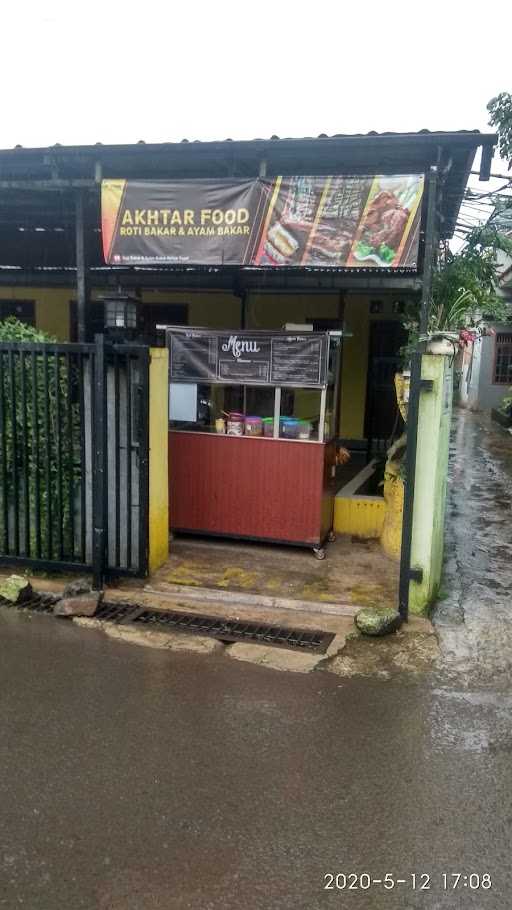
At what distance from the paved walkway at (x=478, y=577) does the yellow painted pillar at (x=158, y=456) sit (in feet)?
8.68

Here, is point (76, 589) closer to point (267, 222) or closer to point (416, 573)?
point (416, 573)

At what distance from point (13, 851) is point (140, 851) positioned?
538 millimetres

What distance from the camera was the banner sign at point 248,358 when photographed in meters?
6.82

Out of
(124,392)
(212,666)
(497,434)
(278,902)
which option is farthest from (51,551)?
(497,434)

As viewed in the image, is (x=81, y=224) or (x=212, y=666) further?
(x=81, y=224)

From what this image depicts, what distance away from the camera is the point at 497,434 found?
18703mm

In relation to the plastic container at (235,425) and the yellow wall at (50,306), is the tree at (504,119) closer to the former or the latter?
the plastic container at (235,425)

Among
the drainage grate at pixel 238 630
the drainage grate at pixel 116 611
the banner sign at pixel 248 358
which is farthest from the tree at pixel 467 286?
the drainage grate at pixel 116 611

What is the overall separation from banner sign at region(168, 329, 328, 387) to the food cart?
0.03ft

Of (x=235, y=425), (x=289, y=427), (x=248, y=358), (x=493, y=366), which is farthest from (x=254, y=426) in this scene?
(x=493, y=366)

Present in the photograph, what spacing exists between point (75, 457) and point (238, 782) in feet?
11.9

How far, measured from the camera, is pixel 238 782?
3.44 m

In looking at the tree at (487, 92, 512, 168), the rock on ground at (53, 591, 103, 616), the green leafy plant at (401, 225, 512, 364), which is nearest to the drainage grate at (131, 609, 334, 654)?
the rock on ground at (53, 591, 103, 616)

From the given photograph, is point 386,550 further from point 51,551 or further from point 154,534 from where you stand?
point 51,551
